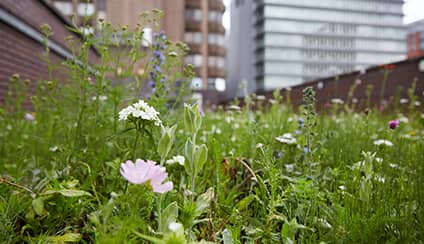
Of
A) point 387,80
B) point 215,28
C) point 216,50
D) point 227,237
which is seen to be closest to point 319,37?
point 215,28

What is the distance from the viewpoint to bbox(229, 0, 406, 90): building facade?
53656 millimetres

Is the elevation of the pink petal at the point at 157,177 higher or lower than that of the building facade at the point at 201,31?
lower

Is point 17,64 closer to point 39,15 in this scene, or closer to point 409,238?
point 39,15

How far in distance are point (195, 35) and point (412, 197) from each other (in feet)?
87.1

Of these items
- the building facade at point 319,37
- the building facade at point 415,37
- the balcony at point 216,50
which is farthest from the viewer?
the building facade at point 415,37

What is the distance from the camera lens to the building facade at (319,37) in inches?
2112

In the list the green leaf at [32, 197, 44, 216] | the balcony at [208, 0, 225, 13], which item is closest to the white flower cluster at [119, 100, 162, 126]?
the green leaf at [32, 197, 44, 216]

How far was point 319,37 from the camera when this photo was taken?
56562mm

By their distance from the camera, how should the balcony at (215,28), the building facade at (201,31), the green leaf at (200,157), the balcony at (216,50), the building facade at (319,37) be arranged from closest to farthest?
the green leaf at (200,157) < the building facade at (201,31) < the balcony at (216,50) < the balcony at (215,28) < the building facade at (319,37)

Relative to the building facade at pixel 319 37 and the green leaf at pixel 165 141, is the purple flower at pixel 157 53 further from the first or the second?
the building facade at pixel 319 37

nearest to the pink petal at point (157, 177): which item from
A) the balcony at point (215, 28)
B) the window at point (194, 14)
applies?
the window at point (194, 14)

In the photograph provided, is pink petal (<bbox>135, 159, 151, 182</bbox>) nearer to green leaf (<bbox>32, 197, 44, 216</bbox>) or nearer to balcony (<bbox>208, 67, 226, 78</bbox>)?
green leaf (<bbox>32, 197, 44, 216</bbox>)

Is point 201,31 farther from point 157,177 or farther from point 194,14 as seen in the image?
point 157,177

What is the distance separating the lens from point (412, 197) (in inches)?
42.1
